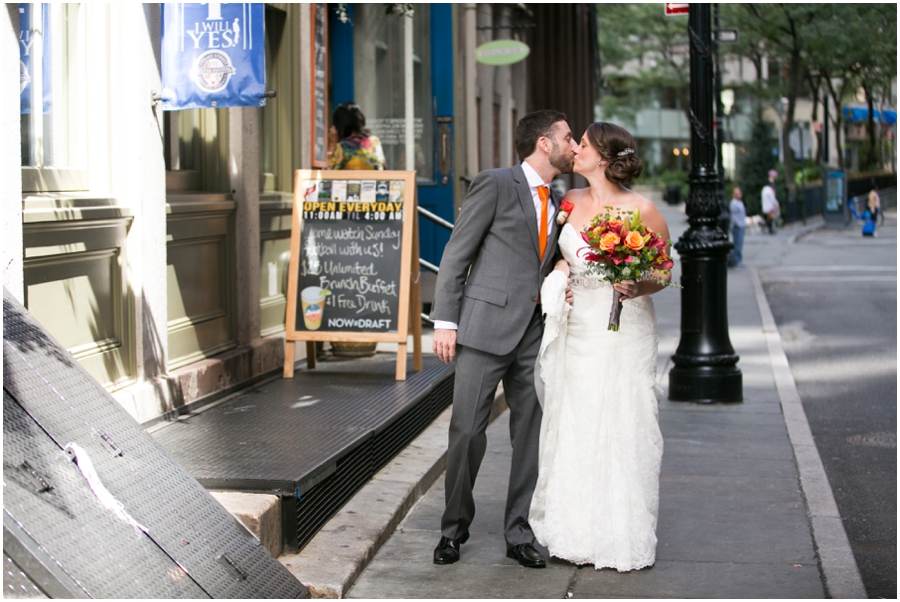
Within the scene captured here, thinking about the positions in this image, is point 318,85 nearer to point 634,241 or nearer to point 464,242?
point 464,242

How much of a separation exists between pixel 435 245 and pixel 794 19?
2986 centimetres

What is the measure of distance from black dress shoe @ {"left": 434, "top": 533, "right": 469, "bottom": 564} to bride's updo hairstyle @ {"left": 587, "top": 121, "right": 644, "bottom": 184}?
1769 millimetres

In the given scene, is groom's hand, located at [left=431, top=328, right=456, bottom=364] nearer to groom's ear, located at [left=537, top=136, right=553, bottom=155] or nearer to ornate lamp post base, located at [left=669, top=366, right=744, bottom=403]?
groom's ear, located at [left=537, top=136, right=553, bottom=155]

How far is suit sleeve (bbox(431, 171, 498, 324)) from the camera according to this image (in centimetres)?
461

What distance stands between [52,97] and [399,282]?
2779 millimetres

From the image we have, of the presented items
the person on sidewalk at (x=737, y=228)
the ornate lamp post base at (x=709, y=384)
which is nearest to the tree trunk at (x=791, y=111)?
the person on sidewalk at (x=737, y=228)

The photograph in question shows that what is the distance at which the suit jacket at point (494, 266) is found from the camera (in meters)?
4.61

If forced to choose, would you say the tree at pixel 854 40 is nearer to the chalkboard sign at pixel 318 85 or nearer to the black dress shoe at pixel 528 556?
the chalkboard sign at pixel 318 85

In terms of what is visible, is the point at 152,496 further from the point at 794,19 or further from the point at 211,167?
the point at 794,19

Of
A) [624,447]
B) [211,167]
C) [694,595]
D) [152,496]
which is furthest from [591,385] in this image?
[211,167]

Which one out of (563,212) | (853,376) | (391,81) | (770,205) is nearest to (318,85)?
(391,81)

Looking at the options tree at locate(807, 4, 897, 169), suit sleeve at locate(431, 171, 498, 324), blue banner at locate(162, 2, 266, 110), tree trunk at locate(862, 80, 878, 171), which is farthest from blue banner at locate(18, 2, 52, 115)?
tree trunk at locate(862, 80, 878, 171)

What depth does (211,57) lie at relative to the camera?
6.01m

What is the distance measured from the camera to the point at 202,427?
5.72 metres
